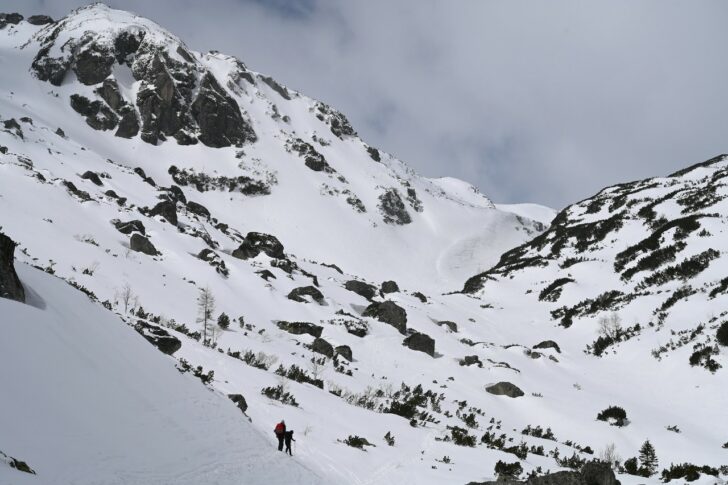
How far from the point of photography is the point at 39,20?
3967 inches

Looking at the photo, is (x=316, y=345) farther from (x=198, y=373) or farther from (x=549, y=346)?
(x=549, y=346)

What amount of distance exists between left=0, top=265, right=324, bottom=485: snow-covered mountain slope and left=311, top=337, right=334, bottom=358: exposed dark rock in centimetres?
1030

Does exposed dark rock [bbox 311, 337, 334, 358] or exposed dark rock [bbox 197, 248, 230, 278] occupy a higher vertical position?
exposed dark rock [bbox 197, 248, 230, 278]

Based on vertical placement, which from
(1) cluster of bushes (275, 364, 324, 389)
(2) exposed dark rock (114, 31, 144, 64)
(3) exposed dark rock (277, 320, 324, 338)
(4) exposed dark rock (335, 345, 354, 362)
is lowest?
(1) cluster of bushes (275, 364, 324, 389)

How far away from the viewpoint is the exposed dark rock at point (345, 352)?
2077cm

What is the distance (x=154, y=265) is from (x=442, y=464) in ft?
64.1

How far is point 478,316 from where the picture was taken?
3584cm

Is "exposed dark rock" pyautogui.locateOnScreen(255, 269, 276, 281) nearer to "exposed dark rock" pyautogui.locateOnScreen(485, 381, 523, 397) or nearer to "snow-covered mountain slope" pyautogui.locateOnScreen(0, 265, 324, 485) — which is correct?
"exposed dark rock" pyautogui.locateOnScreen(485, 381, 523, 397)

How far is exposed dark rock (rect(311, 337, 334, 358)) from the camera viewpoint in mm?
20141

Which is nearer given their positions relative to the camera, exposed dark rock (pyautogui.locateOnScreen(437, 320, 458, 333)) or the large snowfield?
the large snowfield

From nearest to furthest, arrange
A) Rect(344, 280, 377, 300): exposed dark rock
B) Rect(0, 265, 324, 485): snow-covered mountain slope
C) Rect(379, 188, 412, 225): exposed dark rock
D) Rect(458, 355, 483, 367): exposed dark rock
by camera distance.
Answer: Rect(0, 265, 324, 485): snow-covered mountain slope → Rect(458, 355, 483, 367): exposed dark rock → Rect(344, 280, 377, 300): exposed dark rock → Rect(379, 188, 412, 225): exposed dark rock

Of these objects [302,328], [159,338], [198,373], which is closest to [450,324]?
[302,328]

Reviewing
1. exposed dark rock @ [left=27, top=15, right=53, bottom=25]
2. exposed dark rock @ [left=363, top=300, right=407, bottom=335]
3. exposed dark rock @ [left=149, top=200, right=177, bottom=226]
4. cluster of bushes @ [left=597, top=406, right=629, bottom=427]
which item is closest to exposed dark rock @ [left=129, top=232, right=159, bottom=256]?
exposed dark rock @ [left=149, top=200, right=177, bottom=226]

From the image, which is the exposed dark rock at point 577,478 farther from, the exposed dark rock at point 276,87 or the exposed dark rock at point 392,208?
the exposed dark rock at point 276,87
